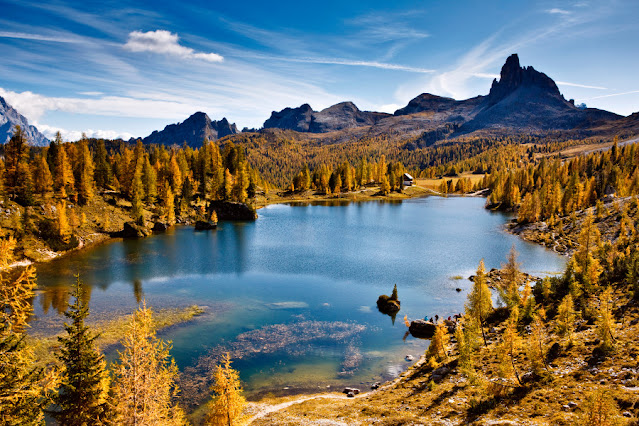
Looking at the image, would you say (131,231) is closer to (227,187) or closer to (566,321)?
(227,187)

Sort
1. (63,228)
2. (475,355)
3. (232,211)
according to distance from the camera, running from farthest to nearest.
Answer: (232,211)
(63,228)
(475,355)

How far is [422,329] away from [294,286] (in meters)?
24.4

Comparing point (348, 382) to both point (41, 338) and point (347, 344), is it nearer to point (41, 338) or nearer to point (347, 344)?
point (347, 344)

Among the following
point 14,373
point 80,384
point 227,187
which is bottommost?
point 80,384

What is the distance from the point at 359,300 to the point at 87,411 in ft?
134

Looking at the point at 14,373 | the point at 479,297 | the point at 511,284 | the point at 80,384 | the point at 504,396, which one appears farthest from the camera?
the point at 511,284

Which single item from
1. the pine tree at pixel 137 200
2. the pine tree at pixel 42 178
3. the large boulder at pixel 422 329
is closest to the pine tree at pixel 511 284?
the large boulder at pixel 422 329

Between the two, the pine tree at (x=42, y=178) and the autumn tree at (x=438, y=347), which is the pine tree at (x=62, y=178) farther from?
the autumn tree at (x=438, y=347)

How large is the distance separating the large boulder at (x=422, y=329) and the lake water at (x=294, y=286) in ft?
4.54

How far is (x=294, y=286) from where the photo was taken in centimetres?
6212

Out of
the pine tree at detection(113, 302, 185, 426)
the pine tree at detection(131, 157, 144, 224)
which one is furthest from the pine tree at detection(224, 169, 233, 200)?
the pine tree at detection(113, 302, 185, 426)

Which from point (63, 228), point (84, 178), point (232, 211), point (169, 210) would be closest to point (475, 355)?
point (63, 228)

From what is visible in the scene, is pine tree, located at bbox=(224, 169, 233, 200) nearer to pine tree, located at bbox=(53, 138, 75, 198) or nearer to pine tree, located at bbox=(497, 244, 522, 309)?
pine tree, located at bbox=(53, 138, 75, 198)

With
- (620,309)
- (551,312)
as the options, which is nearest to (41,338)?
(551,312)
